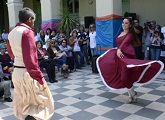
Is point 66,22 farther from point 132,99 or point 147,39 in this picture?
point 132,99

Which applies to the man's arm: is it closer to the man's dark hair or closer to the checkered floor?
the man's dark hair

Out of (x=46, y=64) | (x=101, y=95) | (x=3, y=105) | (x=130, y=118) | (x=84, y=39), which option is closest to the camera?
(x=130, y=118)

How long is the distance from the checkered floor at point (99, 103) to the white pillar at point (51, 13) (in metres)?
5.04

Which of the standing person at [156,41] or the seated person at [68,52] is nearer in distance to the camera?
the standing person at [156,41]

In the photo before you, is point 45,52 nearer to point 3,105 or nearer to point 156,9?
point 3,105

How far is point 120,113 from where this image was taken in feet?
13.5

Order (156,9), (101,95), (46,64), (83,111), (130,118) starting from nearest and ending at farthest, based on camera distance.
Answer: (130,118)
(83,111)
(101,95)
(46,64)
(156,9)

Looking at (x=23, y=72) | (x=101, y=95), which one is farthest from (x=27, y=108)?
(x=101, y=95)

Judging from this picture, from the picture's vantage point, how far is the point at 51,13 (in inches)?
425

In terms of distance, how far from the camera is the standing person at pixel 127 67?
436cm

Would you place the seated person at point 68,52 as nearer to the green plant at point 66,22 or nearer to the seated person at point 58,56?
the seated person at point 58,56

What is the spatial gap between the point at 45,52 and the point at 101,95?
284 cm

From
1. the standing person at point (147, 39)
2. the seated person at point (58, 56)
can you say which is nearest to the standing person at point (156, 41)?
the standing person at point (147, 39)

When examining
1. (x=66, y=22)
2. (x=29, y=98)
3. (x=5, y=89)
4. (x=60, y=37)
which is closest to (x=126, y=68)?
(x=29, y=98)
